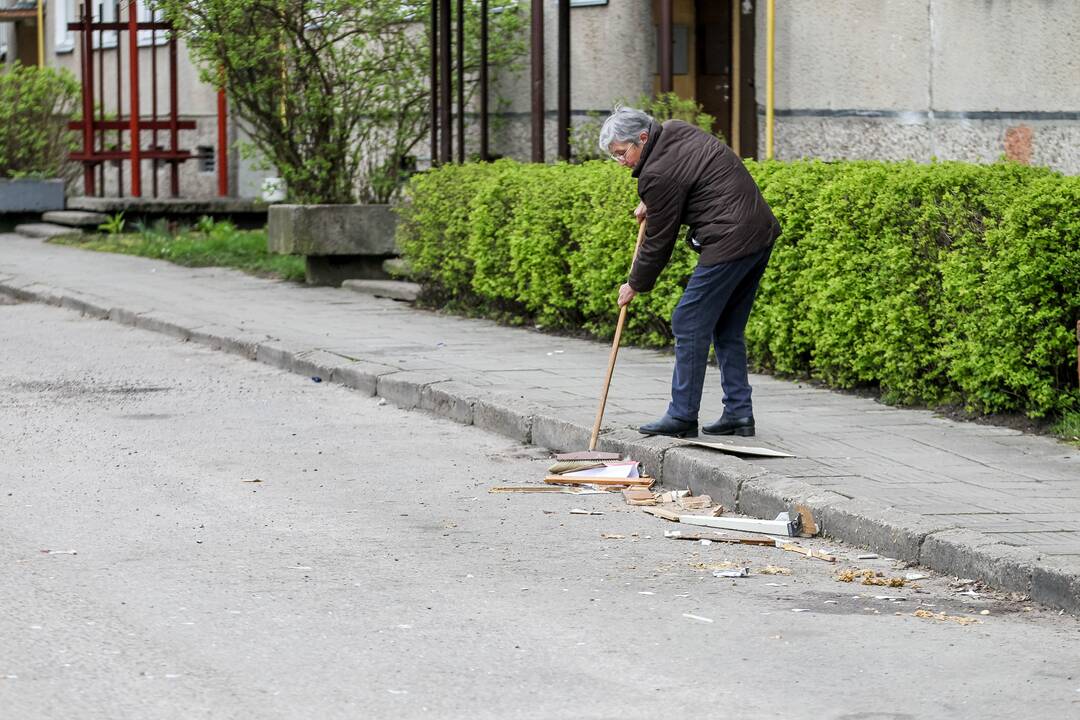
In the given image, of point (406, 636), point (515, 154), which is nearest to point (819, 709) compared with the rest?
point (406, 636)

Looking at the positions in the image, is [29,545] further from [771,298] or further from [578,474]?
[771,298]

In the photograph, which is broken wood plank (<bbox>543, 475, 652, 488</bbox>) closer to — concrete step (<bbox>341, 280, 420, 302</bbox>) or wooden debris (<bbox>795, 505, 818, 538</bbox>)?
wooden debris (<bbox>795, 505, 818, 538</bbox>)

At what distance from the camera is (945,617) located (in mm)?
5793

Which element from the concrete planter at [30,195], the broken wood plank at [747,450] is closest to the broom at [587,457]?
the broken wood plank at [747,450]

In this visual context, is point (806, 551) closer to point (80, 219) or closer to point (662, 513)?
point (662, 513)

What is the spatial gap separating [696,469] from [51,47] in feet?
82.5

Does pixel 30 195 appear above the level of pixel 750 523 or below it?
above

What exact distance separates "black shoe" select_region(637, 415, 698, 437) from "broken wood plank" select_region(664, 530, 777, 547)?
1.46 meters

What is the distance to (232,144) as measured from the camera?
24312 mm

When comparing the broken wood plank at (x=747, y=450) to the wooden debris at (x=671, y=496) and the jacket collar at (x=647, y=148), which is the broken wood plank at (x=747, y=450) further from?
the jacket collar at (x=647, y=148)

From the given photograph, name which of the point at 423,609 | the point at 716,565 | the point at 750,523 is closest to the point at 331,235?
the point at 750,523

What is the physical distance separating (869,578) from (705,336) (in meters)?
2.49

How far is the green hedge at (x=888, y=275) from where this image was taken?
8539mm

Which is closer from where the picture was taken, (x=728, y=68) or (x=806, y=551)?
(x=806, y=551)
